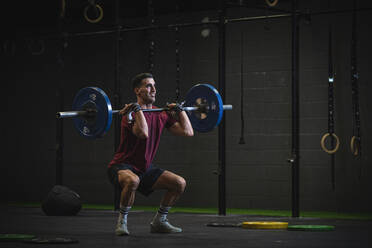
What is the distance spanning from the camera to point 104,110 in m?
5.20

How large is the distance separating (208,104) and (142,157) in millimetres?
844

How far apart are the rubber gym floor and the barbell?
812mm

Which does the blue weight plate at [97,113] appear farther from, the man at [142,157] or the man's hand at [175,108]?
the man's hand at [175,108]

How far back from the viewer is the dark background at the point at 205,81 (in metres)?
7.67

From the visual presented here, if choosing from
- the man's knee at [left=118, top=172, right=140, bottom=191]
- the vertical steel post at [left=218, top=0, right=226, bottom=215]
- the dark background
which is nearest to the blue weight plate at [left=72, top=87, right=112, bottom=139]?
the man's knee at [left=118, top=172, right=140, bottom=191]

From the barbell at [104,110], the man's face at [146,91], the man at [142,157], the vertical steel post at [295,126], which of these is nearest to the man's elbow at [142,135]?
the man at [142,157]

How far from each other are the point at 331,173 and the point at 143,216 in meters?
2.14

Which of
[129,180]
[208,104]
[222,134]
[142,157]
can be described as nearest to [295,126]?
[222,134]

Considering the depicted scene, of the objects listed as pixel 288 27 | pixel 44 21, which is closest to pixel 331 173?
pixel 288 27

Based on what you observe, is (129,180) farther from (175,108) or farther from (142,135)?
(175,108)

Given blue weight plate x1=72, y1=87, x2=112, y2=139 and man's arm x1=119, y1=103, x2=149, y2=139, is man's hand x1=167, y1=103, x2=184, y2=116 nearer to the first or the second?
man's arm x1=119, y1=103, x2=149, y2=139

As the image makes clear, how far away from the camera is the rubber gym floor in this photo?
4.57m

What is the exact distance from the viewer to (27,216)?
7145 millimetres

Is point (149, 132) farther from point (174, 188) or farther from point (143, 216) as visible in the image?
point (143, 216)
